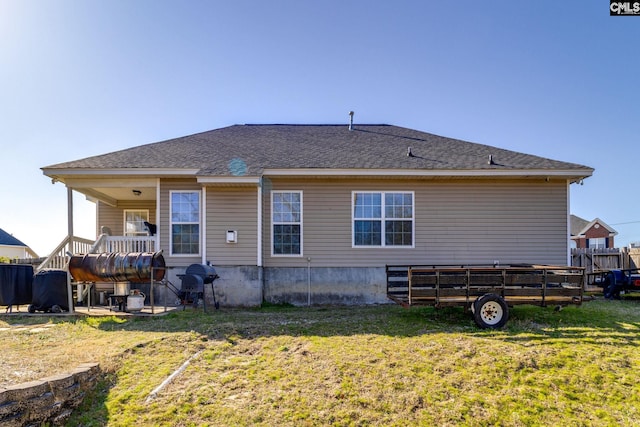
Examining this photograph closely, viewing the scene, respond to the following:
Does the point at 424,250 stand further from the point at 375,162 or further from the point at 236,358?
the point at 236,358

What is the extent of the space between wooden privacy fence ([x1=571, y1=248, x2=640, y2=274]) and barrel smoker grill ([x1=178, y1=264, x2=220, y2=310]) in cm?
1314

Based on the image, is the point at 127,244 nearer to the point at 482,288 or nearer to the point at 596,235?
the point at 482,288

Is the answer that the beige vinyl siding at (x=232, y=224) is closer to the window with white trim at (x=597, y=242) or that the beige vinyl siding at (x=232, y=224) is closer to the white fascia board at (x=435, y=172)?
the white fascia board at (x=435, y=172)

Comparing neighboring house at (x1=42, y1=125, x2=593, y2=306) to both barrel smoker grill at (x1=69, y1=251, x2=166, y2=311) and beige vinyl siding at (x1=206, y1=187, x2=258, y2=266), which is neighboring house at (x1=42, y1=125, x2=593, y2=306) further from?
barrel smoker grill at (x1=69, y1=251, x2=166, y2=311)

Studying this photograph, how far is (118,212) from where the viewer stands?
1252cm

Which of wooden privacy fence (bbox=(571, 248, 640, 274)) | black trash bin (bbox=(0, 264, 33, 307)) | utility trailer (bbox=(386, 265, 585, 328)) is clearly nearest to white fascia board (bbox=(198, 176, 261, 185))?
utility trailer (bbox=(386, 265, 585, 328))

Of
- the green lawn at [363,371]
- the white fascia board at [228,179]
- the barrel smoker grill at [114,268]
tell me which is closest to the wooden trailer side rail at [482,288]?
the green lawn at [363,371]

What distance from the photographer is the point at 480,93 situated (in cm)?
1205

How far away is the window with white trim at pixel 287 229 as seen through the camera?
10.2 meters

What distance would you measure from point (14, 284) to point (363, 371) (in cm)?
875

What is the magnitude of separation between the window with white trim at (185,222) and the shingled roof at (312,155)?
35.3 inches

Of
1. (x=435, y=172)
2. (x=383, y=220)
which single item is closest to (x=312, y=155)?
(x=383, y=220)

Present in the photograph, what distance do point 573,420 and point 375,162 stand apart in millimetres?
7225

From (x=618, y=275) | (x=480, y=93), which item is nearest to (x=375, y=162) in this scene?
(x=480, y=93)
